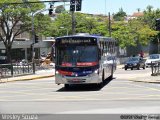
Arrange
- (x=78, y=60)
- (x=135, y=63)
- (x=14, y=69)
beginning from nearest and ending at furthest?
(x=78, y=60) < (x=14, y=69) < (x=135, y=63)

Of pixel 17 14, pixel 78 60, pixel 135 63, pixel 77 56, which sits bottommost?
pixel 135 63

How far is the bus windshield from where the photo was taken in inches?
1091

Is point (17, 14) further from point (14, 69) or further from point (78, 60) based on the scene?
point (78, 60)

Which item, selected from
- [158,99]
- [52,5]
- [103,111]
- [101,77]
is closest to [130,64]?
[52,5]

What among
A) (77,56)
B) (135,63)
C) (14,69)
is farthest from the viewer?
(135,63)

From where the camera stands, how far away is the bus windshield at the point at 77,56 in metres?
27.7

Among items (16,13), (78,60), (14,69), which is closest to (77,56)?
(78,60)

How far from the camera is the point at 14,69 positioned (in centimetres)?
4731

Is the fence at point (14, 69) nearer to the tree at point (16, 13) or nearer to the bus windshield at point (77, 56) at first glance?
the tree at point (16, 13)

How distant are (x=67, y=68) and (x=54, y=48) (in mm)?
1353

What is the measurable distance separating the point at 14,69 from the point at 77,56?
2037 cm

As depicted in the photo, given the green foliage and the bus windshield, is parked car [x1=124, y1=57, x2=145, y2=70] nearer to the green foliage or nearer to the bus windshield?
the green foliage

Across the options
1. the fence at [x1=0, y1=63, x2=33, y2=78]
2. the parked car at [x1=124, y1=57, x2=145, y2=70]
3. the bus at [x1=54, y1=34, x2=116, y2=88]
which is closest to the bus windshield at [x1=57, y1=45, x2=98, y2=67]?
the bus at [x1=54, y1=34, x2=116, y2=88]

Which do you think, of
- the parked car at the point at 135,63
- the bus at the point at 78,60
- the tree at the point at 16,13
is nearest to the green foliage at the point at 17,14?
the tree at the point at 16,13
